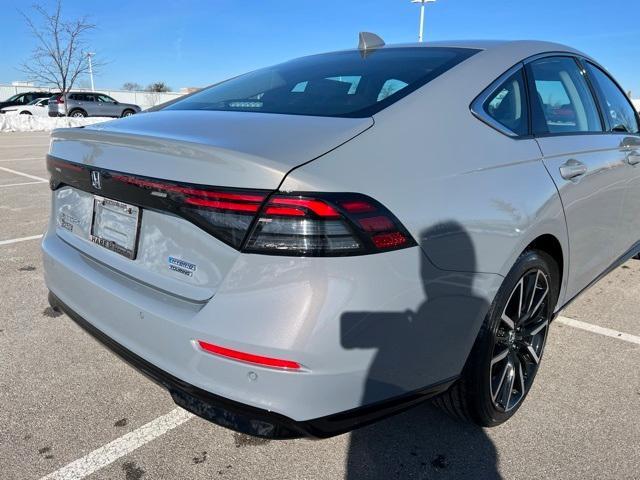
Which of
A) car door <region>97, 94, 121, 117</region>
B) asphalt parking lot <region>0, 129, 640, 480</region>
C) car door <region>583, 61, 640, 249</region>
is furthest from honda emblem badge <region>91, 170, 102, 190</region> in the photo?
car door <region>97, 94, 121, 117</region>

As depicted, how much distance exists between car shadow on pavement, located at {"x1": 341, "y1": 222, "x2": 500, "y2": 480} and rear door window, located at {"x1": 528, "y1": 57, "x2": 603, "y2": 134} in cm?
105

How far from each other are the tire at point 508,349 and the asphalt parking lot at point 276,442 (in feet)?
0.45

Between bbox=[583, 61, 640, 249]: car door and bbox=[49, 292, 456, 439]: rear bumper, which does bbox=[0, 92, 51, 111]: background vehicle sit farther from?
bbox=[49, 292, 456, 439]: rear bumper

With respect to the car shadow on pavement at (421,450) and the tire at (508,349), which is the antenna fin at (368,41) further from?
the car shadow on pavement at (421,450)

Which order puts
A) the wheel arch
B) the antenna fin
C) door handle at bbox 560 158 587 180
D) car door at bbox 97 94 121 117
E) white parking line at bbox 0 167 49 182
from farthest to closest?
car door at bbox 97 94 121 117 → white parking line at bbox 0 167 49 182 → the antenna fin → door handle at bbox 560 158 587 180 → the wheel arch

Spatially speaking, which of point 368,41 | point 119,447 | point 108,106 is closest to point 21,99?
point 108,106

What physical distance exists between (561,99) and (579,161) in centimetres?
48

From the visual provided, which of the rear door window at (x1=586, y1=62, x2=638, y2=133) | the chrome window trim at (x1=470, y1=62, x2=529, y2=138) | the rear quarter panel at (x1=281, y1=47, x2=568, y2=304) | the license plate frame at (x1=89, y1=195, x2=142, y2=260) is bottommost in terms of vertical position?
the license plate frame at (x1=89, y1=195, x2=142, y2=260)

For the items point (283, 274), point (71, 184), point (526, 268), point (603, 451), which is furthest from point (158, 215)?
point (603, 451)

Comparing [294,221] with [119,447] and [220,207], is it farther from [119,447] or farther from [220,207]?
[119,447]

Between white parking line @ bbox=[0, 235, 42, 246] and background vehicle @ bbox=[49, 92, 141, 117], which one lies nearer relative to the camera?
white parking line @ bbox=[0, 235, 42, 246]

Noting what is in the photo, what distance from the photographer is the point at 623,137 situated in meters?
3.22

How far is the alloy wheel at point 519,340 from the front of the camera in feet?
7.36

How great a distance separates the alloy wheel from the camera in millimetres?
2242
